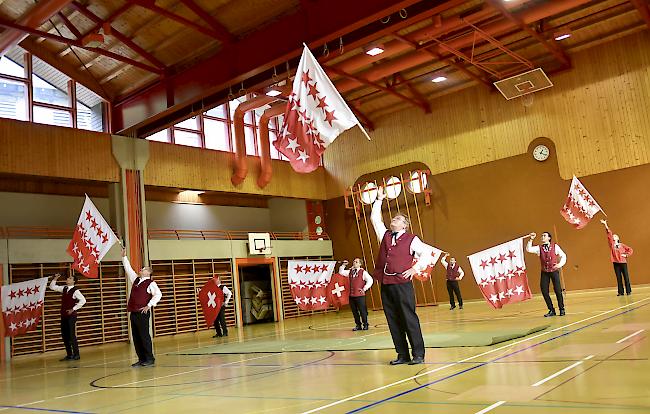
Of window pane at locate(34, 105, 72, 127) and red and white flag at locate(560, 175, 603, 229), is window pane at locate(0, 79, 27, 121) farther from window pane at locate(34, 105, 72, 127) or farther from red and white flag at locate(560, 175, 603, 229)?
red and white flag at locate(560, 175, 603, 229)

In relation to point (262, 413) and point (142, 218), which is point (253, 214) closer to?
point (142, 218)

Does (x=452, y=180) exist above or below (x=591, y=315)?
above

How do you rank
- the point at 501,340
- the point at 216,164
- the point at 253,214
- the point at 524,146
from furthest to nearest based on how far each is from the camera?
the point at 253,214 → the point at 216,164 → the point at 524,146 → the point at 501,340

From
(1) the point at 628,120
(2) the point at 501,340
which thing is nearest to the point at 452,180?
(1) the point at 628,120

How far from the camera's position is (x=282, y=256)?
21.4 m

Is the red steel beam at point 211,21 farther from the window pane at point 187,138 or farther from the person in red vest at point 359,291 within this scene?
the window pane at point 187,138

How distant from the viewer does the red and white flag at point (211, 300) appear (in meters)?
15.6

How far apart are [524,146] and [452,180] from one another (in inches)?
109

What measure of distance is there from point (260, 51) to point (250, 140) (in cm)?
962

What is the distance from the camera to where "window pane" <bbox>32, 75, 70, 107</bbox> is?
1681cm

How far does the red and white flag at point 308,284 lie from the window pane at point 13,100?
29.1ft

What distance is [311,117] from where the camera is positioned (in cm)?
805

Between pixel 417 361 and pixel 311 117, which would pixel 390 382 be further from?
pixel 311 117

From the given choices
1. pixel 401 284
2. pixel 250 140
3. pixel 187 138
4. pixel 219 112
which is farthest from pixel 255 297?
pixel 401 284
